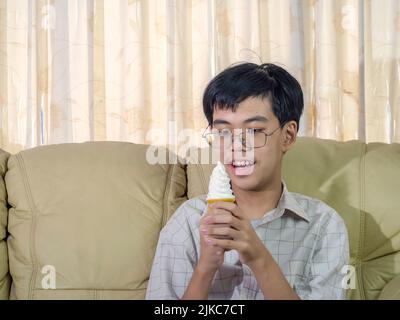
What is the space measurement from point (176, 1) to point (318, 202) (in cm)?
123

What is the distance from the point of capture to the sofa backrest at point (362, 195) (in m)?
1.53

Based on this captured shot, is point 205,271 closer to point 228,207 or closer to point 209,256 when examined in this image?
point 209,256

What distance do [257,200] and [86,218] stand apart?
1.74 ft

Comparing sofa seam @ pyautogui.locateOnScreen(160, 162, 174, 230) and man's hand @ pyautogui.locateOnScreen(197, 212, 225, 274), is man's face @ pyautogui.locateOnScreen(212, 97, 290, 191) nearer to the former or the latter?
man's hand @ pyautogui.locateOnScreen(197, 212, 225, 274)

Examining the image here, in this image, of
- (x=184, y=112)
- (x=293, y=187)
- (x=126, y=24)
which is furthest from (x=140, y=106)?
(x=293, y=187)

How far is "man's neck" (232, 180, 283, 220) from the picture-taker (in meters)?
1.33

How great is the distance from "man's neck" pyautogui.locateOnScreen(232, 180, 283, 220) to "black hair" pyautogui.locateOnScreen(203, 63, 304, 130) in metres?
0.16

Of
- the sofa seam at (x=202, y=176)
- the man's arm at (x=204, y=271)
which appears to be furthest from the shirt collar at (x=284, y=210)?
the sofa seam at (x=202, y=176)

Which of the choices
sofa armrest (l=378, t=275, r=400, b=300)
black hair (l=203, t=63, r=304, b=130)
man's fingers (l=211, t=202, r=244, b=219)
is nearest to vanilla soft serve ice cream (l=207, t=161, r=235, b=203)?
man's fingers (l=211, t=202, r=244, b=219)

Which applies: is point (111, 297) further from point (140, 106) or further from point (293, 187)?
point (140, 106)

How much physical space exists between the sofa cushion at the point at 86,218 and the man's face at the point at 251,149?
42 centimetres

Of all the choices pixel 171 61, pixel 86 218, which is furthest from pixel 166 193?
pixel 171 61

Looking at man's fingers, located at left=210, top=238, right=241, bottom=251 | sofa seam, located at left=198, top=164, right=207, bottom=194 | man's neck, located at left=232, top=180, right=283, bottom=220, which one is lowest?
man's fingers, located at left=210, top=238, right=241, bottom=251
